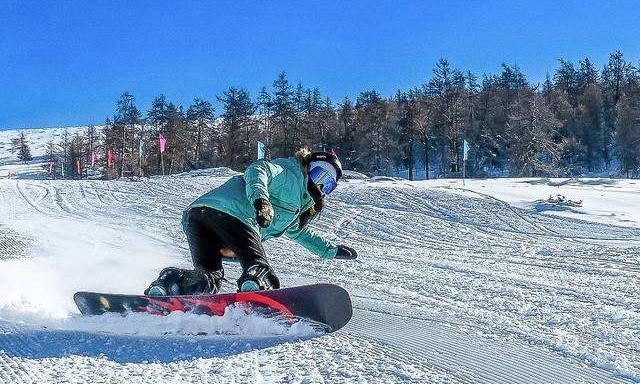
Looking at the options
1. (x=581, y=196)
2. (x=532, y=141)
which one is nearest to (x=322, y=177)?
(x=581, y=196)

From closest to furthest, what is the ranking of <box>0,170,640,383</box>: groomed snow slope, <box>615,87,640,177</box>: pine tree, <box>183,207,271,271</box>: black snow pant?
<box>0,170,640,383</box>: groomed snow slope
<box>183,207,271,271</box>: black snow pant
<box>615,87,640,177</box>: pine tree

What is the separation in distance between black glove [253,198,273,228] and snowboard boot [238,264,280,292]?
1.25ft

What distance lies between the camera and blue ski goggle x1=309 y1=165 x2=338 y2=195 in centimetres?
417

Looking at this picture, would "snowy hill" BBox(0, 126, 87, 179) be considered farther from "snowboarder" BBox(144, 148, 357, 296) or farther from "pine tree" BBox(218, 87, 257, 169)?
"snowboarder" BBox(144, 148, 357, 296)

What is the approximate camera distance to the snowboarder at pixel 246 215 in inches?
155

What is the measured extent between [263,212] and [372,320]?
130 cm

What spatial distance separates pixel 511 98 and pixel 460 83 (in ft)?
26.3

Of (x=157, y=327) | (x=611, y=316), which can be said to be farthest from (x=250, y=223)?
(x=611, y=316)

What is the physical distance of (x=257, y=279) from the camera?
368 cm

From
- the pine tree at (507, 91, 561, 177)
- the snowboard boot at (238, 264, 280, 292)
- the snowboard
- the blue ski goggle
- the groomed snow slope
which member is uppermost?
the pine tree at (507, 91, 561, 177)

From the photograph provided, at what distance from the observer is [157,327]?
366 cm

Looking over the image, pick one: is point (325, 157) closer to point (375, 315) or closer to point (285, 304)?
point (285, 304)

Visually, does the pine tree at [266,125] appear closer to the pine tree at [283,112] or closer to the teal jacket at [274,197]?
the pine tree at [283,112]

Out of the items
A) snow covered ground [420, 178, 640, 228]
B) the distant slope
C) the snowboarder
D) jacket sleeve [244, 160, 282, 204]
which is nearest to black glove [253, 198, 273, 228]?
jacket sleeve [244, 160, 282, 204]
